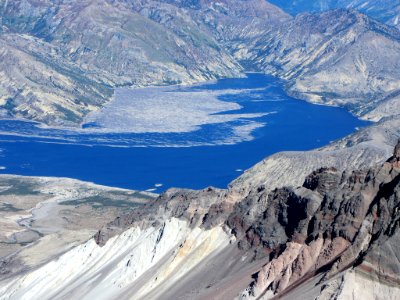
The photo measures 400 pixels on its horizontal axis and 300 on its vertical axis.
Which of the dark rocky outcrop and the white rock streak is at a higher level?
the dark rocky outcrop

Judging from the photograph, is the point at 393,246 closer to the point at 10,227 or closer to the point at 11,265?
the point at 11,265

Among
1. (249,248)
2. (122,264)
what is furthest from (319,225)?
(122,264)

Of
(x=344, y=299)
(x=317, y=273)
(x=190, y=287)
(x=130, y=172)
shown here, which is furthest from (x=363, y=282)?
(x=130, y=172)

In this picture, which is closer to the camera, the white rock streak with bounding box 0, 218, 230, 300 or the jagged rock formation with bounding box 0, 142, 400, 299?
the jagged rock formation with bounding box 0, 142, 400, 299

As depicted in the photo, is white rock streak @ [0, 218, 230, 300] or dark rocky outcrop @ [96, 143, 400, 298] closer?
dark rocky outcrop @ [96, 143, 400, 298]

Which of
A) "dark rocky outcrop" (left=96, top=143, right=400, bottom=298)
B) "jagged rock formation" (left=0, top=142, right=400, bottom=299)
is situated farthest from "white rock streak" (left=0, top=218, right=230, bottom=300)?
"dark rocky outcrop" (left=96, top=143, right=400, bottom=298)

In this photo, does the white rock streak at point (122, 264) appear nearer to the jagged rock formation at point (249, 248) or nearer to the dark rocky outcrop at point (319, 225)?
the jagged rock formation at point (249, 248)

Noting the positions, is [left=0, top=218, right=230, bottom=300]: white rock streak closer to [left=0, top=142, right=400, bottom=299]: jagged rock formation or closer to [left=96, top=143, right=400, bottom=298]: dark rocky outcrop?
[left=0, top=142, right=400, bottom=299]: jagged rock formation

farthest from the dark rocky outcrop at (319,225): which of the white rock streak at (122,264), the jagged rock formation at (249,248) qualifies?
the white rock streak at (122,264)

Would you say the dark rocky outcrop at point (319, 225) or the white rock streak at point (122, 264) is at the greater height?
the dark rocky outcrop at point (319, 225)

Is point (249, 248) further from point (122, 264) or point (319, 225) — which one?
point (122, 264)
